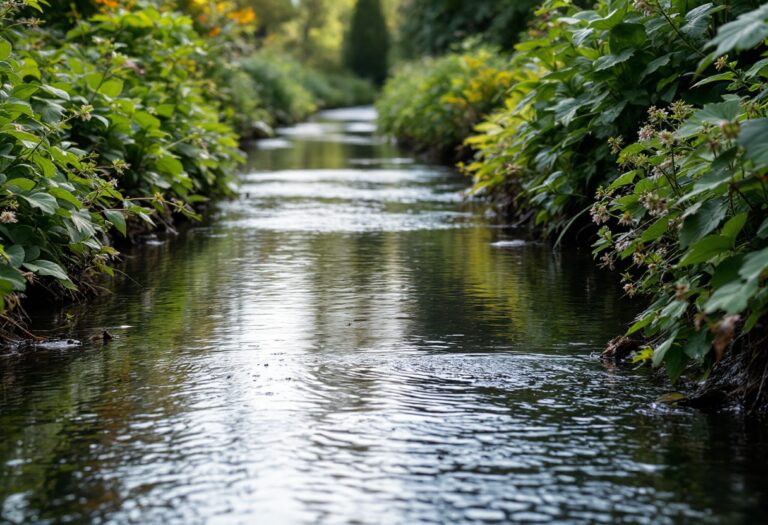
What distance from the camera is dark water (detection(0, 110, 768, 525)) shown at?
9.32 ft

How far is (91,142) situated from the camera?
24.1ft

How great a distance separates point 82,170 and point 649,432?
11.3ft

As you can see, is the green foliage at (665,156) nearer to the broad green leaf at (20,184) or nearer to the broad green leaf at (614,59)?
the broad green leaf at (614,59)

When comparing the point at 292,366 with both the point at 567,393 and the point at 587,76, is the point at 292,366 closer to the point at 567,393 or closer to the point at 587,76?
the point at 567,393

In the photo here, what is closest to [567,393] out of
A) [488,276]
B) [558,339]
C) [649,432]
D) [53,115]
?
[649,432]

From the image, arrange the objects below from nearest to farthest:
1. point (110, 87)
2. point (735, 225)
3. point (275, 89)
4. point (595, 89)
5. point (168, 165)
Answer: point (735, 225) < point (595, 89) < point (110, 87) < point (168, 165) < point (275, 89)

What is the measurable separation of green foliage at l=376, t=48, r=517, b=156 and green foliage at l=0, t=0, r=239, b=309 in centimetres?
373

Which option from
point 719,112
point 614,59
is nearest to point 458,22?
point 614,59

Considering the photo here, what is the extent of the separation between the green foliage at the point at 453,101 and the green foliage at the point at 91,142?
373cm

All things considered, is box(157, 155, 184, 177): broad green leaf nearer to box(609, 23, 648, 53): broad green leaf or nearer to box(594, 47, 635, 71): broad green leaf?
box(594, 47, 635, 71): broad green leaf

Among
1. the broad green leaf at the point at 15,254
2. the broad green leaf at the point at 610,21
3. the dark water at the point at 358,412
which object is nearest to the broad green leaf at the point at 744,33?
the dark water at the point at 358,412

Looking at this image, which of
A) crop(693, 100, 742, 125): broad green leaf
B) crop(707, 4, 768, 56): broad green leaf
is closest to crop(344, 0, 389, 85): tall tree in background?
crop(693, 100, 742, 125): broad green leaf

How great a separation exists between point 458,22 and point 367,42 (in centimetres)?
4280

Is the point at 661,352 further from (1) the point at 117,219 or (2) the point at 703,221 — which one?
(1) the point at 117,219
